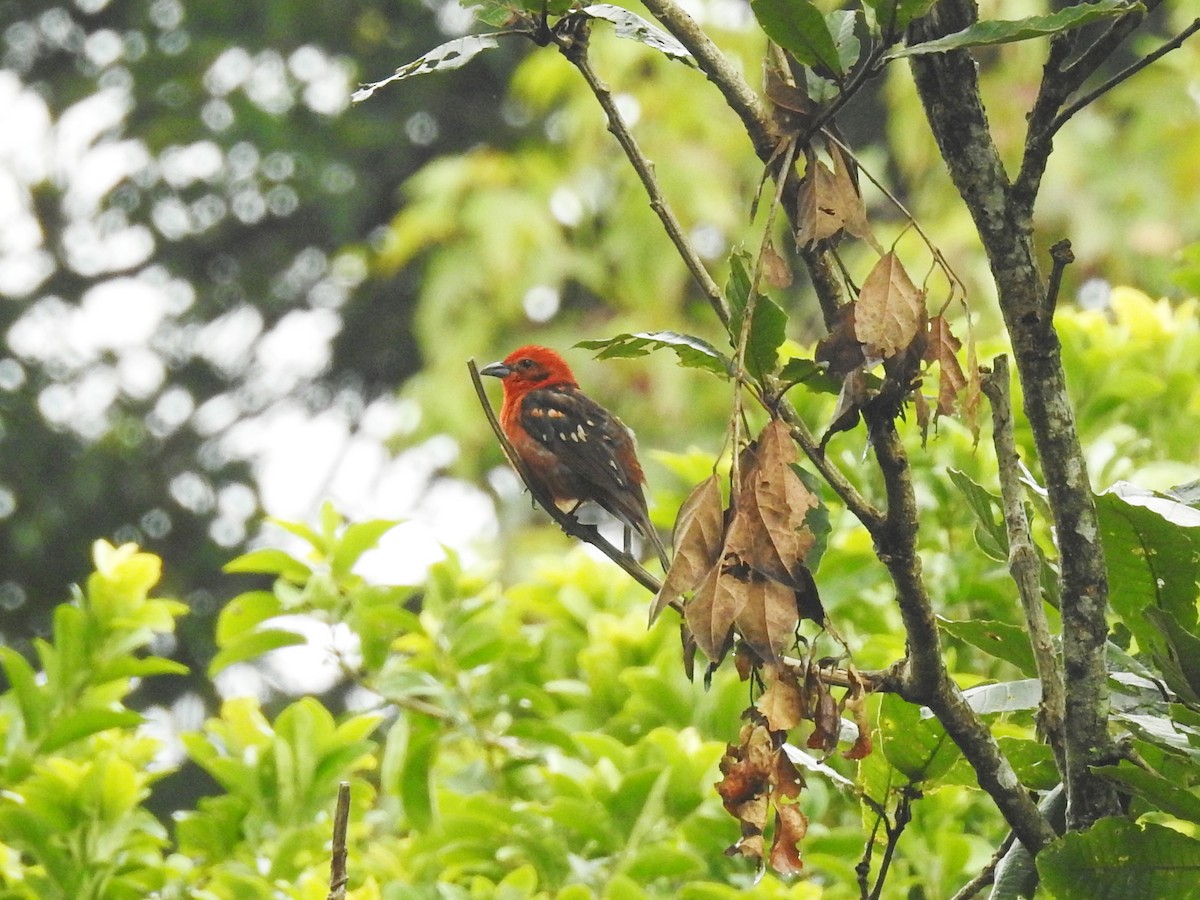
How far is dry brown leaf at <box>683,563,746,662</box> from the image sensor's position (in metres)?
1.13

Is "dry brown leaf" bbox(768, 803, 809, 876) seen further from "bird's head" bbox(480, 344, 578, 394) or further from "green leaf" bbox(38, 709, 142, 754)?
"bird's head" bbox(480, 344, 578, 394)

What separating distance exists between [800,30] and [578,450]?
8.25 ft

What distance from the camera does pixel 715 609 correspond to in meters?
1.13

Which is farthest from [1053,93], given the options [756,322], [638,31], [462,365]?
[462,365]

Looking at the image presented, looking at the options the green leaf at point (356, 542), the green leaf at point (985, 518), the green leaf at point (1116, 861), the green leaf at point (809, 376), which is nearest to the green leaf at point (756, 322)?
the green leaf at point (809, 376)

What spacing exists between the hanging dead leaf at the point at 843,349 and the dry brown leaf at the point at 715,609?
181 mm

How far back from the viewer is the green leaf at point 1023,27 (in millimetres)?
1064

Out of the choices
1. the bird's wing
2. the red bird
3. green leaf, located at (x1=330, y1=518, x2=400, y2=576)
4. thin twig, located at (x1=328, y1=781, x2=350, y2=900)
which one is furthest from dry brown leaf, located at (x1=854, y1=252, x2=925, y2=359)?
the bird's wing

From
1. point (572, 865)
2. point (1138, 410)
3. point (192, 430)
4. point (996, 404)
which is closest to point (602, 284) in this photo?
point (192, 430)

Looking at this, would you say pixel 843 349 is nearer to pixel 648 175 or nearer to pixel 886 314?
pixel 886 314

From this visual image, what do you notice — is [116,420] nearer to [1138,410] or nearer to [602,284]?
[602,284]

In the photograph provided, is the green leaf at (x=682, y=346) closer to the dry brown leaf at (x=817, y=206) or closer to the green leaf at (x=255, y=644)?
the dry brown leaf at (x=817, y=206)

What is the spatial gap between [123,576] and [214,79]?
8.71m

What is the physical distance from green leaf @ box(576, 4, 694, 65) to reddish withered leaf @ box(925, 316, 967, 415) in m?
0.33
